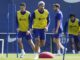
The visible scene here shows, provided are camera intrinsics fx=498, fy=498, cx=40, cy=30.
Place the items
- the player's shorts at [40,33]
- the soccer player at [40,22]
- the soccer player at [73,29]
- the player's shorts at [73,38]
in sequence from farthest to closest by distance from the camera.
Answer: the player's shorts at [73,38], the soccer player at [73,29], the soccer player at [40,22], the player's shorts at [40,33]

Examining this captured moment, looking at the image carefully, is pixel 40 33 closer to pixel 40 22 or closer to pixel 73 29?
pixel 40 22

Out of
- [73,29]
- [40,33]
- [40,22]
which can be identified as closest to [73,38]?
[73,29]

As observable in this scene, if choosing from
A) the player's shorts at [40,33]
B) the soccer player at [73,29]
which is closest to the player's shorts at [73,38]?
the soccer player at [73,29]

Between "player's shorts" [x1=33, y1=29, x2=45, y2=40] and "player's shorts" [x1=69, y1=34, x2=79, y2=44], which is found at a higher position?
"player's shorts" [x1=33, y1=29, x2=45, y2=40]

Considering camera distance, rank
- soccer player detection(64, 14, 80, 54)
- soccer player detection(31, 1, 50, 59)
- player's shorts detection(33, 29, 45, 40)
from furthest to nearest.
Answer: soccer player detection(64, 14, 80, 54)
soccer player detection(31, 1, 50, 59)
player's shorts detection(33, 29, 45, 40)

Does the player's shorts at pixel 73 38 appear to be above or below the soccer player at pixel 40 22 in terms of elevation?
below

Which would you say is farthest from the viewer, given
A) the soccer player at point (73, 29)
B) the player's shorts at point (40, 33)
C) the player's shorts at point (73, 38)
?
the player's shorts at point (73, 38)

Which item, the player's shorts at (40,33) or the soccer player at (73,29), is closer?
the player's shorts at (40,33)

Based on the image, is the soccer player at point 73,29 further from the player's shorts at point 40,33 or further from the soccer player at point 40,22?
the player's shorts at point 40,33

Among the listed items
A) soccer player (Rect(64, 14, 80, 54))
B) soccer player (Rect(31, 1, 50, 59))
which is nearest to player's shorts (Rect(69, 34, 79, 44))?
soccer player (Rect(64, 14, 80, 54))

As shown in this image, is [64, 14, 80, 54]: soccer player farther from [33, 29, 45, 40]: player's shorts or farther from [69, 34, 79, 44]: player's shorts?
[33, 29, 45, 40]: player's shorts

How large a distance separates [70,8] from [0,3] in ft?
12.6

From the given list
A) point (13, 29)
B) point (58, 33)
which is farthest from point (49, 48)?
point (58, 33)

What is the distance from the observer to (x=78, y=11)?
27453mm
